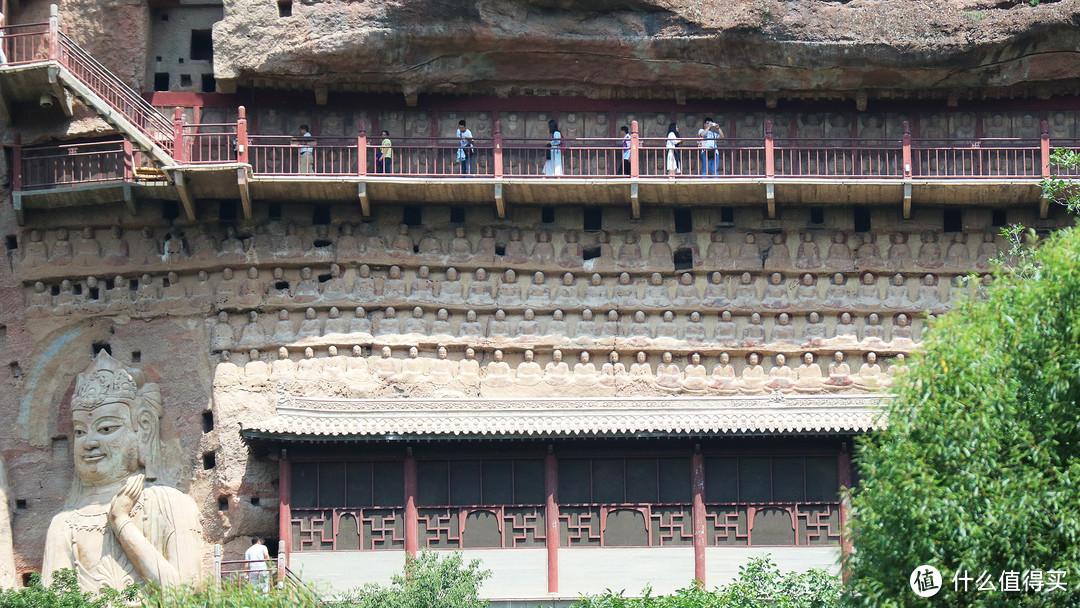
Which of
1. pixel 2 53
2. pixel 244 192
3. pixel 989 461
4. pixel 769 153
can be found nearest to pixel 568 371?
pixel 769 153

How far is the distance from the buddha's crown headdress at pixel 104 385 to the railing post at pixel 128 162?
2529 mm

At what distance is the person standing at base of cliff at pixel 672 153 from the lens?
1247 inches

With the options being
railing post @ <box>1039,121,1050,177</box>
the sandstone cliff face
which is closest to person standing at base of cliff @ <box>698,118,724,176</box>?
the sandstone cliff face

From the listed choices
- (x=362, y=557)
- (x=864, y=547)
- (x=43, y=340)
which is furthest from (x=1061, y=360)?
(x=43, y=340)

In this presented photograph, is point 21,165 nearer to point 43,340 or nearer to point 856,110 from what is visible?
point 43,340

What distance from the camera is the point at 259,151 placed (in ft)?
106

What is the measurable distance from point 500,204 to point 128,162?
535cm

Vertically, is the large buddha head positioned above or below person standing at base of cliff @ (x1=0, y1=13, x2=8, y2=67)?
below

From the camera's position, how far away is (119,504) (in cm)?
2955

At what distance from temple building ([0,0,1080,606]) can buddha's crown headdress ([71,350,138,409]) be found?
34mm

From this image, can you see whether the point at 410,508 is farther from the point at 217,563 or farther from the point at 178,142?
the point at 178,142

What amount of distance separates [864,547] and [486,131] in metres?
12.3

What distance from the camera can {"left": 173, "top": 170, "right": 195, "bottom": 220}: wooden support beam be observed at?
30578 mm

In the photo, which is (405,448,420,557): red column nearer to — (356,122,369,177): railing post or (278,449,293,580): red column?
(278,449,293,580): red column
